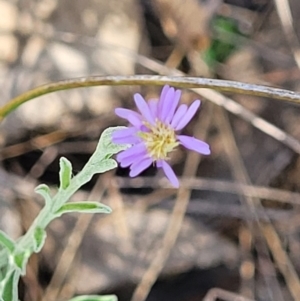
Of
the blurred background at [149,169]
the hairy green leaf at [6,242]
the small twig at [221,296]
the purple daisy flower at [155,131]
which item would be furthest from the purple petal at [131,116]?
the small twig at [221,296]

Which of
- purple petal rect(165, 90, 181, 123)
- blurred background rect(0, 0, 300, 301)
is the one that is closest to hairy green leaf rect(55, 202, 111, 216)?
purple petal rect(165, 90, 181, 123)

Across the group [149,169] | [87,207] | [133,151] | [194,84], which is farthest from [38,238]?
[149,169]

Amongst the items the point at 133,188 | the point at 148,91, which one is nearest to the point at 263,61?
the point at 148,91

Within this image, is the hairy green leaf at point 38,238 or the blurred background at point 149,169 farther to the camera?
the blurred background at point 149,169

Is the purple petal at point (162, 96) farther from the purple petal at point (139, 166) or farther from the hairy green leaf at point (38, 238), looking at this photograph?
the hairy green leaf at point (38, 238)

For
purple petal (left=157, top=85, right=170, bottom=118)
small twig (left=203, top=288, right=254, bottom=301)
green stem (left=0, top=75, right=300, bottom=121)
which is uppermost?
small twig (left=203, top=288, right=254, bottom=301)

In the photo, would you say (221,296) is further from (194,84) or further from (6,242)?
(194,84)

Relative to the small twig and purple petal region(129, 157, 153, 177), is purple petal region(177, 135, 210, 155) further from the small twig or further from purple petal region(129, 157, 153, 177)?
the small twig
